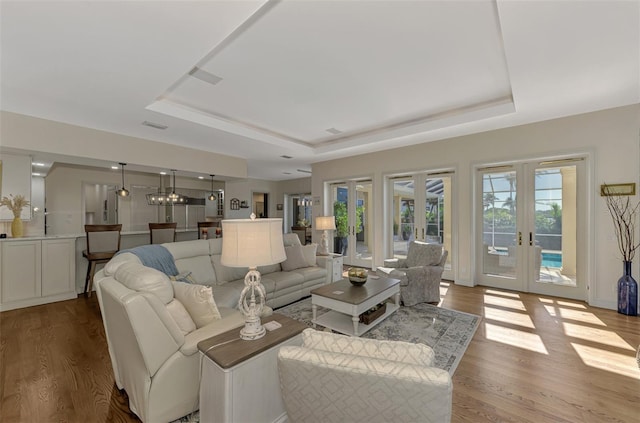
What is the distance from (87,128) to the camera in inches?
164

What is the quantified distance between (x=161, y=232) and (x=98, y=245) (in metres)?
0.97

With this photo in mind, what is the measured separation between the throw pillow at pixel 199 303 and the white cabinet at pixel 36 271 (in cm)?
385

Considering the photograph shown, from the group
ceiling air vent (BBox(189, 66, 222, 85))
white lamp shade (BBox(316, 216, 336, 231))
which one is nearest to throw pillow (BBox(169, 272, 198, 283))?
ceiling air vent (BBox(189, 66, 222, 85))

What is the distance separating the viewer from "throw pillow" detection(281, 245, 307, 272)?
13.9 feet

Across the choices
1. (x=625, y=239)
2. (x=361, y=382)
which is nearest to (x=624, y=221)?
(x=625, y=239)

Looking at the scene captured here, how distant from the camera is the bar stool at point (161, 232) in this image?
16.7ft

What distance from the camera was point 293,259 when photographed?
4309 millimetres

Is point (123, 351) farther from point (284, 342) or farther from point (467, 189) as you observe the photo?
point (467, 189)

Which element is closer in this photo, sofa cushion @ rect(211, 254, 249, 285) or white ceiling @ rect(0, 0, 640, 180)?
white ceiling @ rect(0, 0, 640, 180)

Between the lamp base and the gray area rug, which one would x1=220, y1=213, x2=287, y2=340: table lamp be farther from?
the gray area rug

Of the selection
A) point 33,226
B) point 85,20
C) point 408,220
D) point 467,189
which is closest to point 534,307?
point 467,189

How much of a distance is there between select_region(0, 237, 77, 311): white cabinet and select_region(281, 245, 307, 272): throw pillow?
3572 millimetres

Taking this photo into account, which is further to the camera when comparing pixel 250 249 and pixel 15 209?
pixel 15 209

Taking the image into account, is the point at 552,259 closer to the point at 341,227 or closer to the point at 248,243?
the point at 341,227
